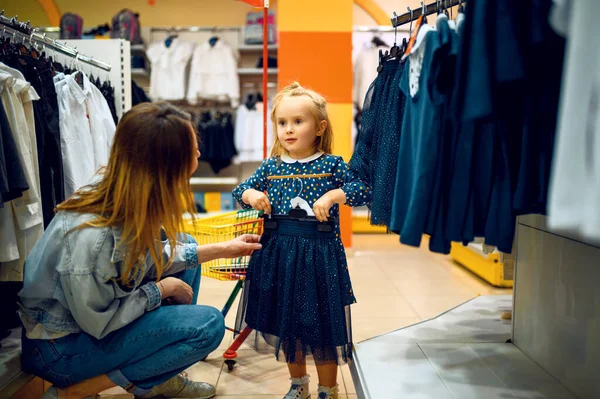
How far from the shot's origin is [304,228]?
5.89ft

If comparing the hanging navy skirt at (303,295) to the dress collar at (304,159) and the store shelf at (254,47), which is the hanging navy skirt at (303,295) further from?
the store shelf at (254,47)

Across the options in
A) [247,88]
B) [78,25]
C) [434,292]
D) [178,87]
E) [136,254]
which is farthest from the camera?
[247,88]

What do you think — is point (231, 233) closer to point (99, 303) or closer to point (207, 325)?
point (207, 325)

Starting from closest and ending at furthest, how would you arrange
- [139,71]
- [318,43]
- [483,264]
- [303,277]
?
[303,277]
[483,264]
[318,43]
[139,71]

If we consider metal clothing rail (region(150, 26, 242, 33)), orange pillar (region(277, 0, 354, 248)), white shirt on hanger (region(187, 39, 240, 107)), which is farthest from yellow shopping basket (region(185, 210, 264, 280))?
metal clothing rail (region(150, 26, 242, 33))

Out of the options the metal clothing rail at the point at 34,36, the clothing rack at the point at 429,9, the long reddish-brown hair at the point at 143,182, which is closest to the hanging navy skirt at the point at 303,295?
the long reddish-brown hair at the point at 143,182

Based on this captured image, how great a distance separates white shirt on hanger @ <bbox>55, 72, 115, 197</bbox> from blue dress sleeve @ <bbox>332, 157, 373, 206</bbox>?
1.12 m

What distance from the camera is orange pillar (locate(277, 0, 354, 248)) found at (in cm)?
466

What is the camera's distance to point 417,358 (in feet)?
5.97

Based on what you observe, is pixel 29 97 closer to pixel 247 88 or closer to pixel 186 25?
pixel 247 88

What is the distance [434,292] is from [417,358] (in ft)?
6.10

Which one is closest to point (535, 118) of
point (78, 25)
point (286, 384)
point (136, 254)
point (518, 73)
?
point (518, 73)

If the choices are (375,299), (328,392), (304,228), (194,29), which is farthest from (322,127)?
(194,29)

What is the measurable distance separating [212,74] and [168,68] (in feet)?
1.76
